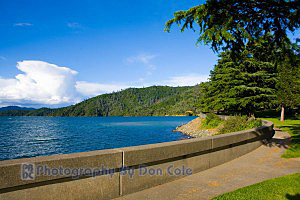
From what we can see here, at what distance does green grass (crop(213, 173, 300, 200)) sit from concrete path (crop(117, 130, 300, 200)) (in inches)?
9.8

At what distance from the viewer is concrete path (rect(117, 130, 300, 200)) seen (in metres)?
4.29

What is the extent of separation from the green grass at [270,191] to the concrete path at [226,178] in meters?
0.25

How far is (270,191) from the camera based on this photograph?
4.30 m

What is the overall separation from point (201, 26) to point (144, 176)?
490cm

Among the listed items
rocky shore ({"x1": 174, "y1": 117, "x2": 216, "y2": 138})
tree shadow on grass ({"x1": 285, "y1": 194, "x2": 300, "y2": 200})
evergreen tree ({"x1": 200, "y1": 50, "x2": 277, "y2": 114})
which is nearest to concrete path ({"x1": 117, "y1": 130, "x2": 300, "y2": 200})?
tree shadow on grass ({"x1": 285, "y1": 194, "x2": 300, "y2": 200})

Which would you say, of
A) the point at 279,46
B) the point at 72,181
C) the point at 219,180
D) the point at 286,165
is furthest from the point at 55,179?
the point at 279,46

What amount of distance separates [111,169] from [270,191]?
3.17 meters

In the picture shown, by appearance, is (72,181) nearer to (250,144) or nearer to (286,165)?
(286,165)

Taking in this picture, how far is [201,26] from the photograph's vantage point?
686 centimetres

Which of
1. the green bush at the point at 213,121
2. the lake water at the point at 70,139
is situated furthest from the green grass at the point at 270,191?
the green bush at the point at 213,121

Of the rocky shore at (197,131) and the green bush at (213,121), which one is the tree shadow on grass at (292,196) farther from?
the green bush at (213,121)

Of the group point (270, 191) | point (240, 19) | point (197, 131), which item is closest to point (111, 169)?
point (270, 191)

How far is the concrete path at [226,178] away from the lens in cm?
429

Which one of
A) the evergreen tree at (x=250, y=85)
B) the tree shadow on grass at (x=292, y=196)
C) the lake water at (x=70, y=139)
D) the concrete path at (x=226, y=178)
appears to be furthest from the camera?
the evergreen tree at (x=250, y=85)
